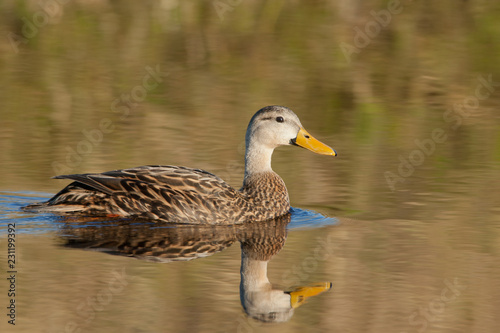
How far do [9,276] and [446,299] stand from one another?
12.2 feet

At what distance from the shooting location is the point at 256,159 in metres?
11.8

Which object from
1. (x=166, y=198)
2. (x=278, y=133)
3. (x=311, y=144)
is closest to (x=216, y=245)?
(x=166, y=198)

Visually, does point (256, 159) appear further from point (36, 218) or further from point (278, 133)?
point (36, 218)

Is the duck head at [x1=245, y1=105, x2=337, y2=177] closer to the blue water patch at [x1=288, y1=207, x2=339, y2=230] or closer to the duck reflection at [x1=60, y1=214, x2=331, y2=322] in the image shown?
the blue water patch at [x1=288, y1=207, x2=339, y2=230]

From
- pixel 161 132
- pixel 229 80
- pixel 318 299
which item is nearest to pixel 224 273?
pixel 318 299

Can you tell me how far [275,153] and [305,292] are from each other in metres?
5.51

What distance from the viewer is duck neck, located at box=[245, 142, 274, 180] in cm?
1177

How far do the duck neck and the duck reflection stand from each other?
801 mm

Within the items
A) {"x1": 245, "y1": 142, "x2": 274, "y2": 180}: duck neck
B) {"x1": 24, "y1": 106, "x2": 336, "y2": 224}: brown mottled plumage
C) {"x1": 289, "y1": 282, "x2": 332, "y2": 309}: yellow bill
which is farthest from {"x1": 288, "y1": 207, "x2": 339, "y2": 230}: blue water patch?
{"x1": 289, "y1": 282, "x2": 332, "y2": 309}: yellow bill

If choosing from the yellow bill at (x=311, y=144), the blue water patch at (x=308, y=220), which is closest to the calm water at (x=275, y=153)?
the blue water patch at (x=308, y=220)

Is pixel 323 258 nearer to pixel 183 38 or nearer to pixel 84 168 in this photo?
pixel 84 168

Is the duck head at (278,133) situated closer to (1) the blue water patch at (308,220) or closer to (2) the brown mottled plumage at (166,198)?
(2) the brown mottled plumage at (166,198)

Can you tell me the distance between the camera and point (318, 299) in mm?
8352

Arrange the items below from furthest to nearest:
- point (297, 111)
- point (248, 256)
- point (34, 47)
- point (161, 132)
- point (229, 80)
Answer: point (34, 47) → point (229, 80) → point (297, 111) → point (161, 132) → point (248, 256)
